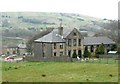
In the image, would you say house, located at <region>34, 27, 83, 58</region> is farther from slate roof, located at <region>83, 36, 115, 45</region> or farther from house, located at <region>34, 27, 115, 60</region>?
slate roof, located at <region>83, 36, 115, 45</region>

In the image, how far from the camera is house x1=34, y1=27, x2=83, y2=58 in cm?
6225

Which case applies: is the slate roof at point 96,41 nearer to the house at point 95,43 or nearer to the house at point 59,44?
the house at point 95,43

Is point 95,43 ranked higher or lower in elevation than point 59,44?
lower

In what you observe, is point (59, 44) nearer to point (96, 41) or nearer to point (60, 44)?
point (60, 44)

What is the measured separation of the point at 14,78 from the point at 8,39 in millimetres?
155970

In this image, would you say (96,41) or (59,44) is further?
(96,41)

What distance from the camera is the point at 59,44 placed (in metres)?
62.7

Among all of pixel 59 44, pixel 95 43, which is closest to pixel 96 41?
pixel 95 43

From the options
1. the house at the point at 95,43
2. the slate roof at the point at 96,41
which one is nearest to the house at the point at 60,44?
the house at the point at 95,43

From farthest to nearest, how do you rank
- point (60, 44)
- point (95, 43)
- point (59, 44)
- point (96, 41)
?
point (96, 41), point (95, 43), point (60, 44), point (59, 44)

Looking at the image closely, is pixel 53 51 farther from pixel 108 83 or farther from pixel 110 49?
pixel 108 83

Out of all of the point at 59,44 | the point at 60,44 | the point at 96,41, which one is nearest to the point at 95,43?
the point at 96,41

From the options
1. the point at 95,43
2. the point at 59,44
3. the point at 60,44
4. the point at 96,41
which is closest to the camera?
the point at 59,44

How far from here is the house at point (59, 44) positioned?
62.2 metres
